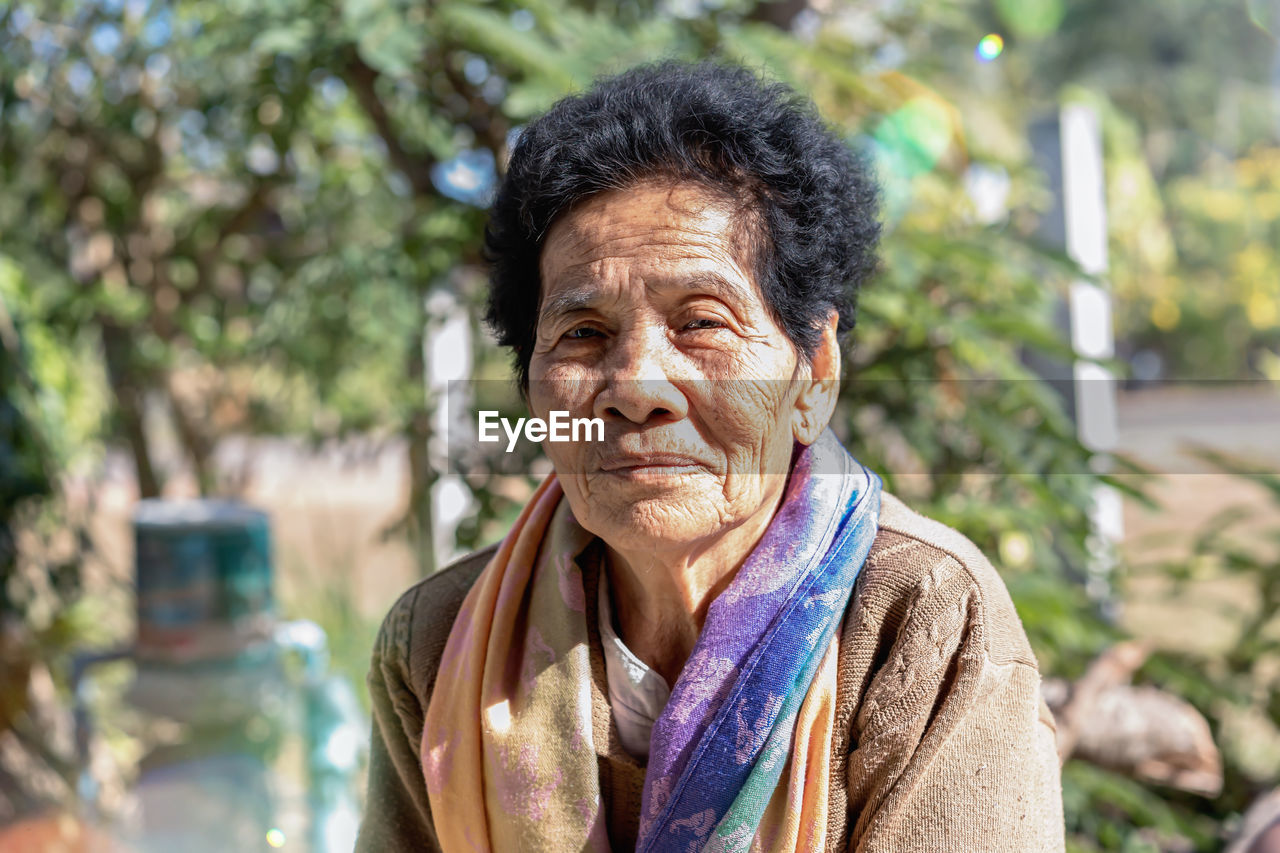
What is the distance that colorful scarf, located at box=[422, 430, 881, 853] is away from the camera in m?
1.34

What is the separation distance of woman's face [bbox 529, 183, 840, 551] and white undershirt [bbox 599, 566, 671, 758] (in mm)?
223

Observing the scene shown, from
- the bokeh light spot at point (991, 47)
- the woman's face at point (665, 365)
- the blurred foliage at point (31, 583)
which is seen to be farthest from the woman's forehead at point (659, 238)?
the blurred foliage at point (31, 583)

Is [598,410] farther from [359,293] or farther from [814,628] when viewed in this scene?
[359,293]

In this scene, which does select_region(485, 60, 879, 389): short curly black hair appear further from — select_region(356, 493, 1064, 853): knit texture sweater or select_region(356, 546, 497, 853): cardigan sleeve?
select_region(356, 546, 497, 853): cardigan sleeve

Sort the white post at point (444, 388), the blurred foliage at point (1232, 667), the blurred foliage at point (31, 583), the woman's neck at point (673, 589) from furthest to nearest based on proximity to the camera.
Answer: the blurred foliage at point (31, 583) < the white post at point (444, 388) < the blurred foliage at point (1232, 667) < the woman's neck at point (673, 589)

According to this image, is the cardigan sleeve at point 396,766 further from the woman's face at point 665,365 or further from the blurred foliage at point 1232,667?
the blurred foliage at point 1232,667

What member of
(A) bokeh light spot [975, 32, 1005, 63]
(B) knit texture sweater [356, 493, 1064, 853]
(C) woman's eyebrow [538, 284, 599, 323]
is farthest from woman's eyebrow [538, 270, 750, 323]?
(A) bokeh light spot [975, 32, 1005, 63]

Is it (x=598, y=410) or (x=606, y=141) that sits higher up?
(x=606, y=141)

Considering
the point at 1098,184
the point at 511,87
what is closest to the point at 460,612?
the point at 511,87

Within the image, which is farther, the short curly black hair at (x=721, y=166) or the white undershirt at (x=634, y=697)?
the white undershirt at (x=634, y=697)

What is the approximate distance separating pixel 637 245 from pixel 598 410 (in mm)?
219

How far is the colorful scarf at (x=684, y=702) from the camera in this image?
4.40 ft

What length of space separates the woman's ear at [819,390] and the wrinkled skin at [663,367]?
45 mm

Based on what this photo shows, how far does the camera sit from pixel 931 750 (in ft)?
4.24
